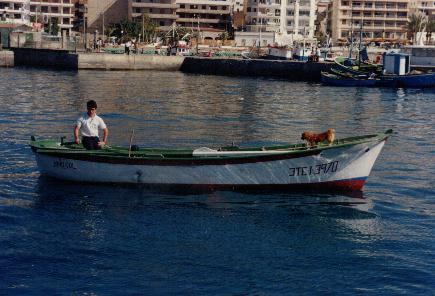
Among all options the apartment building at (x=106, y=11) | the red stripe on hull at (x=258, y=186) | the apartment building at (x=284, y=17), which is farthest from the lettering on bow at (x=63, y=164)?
the apartment building at (x=106, y=11)

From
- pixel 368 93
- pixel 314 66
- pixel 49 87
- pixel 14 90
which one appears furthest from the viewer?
pixel 314 66

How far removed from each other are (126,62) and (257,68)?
1573 centimetres

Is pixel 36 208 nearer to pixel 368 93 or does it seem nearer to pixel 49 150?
pixel 49 150

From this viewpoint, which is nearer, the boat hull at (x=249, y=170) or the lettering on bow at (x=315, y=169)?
the boat hull at (x=249, y=170)

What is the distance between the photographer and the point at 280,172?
2212 cm

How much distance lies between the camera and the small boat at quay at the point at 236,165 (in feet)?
71.7

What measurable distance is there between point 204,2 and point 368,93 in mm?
90076

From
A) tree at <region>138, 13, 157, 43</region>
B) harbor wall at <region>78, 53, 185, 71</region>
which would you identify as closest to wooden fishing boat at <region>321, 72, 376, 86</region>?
harbor wall at <region>78, 53, 185, 71</region>

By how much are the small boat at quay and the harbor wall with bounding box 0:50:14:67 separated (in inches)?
2730

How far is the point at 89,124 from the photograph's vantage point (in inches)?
891

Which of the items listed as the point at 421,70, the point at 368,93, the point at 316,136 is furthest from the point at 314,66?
the point at 316,136

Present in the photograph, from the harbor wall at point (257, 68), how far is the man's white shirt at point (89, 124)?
206ft

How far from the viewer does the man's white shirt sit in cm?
2258

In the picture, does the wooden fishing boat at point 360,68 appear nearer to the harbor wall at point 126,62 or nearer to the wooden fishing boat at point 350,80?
the wooden fishing boat at point 350,80
